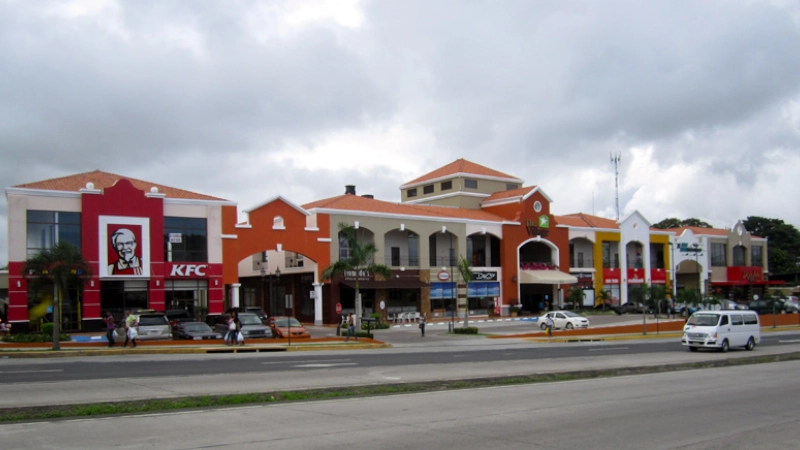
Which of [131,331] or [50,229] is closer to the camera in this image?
[131,331]

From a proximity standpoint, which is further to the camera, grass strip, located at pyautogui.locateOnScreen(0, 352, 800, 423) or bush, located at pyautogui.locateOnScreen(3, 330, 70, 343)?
bush, located at pyautogui.locateOnScreen(3, 330, 70, 343)

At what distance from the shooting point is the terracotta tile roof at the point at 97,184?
42.6 m

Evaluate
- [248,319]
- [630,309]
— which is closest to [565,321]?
[630,309]

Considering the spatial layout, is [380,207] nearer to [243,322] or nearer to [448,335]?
[448,335]

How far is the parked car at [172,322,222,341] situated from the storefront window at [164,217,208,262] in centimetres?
1002

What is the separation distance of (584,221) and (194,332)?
52.0 metres

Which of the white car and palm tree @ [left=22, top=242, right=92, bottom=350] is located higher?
palm tree @ [left=22, top=242, right=92, bottom=350]

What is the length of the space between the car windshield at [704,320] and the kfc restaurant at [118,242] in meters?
29.6

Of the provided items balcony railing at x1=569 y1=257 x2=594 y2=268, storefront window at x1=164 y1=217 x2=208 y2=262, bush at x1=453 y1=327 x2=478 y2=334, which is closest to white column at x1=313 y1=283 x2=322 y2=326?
storefront window at x1=164 y1=217 x2=208 y2=262

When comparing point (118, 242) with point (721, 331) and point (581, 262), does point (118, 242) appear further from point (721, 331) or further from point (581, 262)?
point (581, 262)

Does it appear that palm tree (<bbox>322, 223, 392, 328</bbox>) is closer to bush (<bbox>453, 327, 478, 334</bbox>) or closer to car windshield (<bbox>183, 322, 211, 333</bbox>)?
bush (<bbox>453, 327, 478, 334</bbox>)

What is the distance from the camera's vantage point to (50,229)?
4191 centimetres

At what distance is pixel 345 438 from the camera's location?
36.7 feet

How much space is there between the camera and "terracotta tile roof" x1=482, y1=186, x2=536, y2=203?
68700 millimetres
